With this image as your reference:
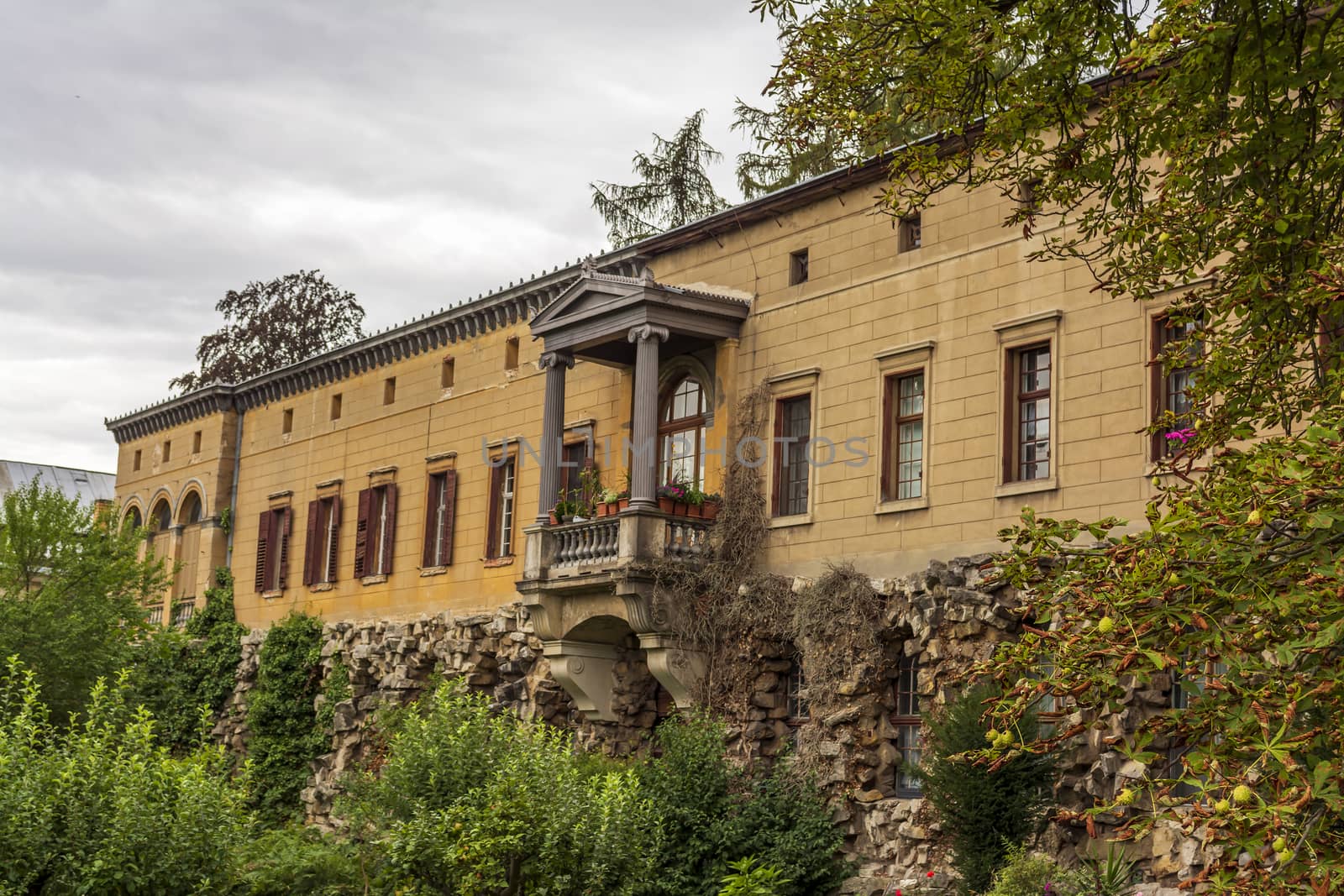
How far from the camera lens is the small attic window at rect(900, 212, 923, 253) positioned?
73.4 feet

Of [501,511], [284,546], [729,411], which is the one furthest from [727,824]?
[284,546]

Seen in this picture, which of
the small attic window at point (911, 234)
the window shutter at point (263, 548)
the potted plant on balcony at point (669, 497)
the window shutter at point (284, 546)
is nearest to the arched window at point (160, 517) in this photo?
the window shutter at point (263, 548)

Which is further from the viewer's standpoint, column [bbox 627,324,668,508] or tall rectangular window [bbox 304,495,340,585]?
tall rectangular window [bbox 304,495,340,585]

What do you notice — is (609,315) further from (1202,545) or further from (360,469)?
(1202,545)

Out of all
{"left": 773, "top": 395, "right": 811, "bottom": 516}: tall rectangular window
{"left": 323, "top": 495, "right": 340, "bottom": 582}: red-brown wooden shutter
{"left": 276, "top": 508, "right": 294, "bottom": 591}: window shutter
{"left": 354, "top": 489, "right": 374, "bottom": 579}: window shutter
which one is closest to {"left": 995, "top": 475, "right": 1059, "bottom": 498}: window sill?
{"left": 773, "top": 395, "right": 811, "bottom": 516}: tall rectangular window

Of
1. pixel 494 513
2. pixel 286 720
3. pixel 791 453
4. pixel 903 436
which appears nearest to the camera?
pixel 903 436

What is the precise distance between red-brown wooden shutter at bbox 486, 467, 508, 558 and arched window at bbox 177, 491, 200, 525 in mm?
14662

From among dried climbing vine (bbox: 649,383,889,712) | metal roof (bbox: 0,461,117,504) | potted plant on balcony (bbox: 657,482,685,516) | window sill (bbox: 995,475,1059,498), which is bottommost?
dried climbing vine (bbox: 649,383,889,712)

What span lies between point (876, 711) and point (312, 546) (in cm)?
1824

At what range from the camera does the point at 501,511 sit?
2991 centimetres

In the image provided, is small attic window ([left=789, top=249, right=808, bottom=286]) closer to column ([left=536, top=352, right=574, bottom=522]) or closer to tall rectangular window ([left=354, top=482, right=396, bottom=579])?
column ([left=536, top=352, right=574, bottom=522])

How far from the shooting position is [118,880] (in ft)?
48.2

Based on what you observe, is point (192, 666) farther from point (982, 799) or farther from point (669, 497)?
point (982, 799)

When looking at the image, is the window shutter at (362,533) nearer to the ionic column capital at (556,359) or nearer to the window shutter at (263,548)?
the window shutter at (263,548)
